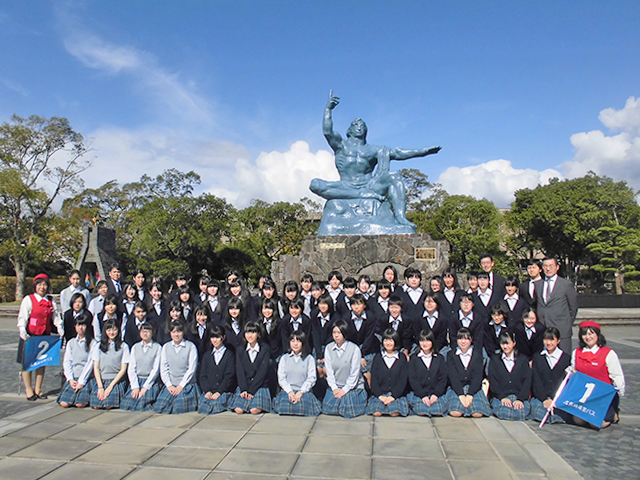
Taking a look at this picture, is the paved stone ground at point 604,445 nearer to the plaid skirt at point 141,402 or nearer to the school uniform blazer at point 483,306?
the school uniform blazer at point 483,306

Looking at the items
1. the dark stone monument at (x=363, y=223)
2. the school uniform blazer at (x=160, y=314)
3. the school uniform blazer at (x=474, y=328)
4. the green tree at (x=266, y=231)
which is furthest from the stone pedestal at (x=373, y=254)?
the green tree at (x=266, y=231)

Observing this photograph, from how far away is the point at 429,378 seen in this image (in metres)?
4.45

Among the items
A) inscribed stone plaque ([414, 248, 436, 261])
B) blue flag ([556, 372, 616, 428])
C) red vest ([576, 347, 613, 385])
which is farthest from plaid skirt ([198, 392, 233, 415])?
inscribed stone plaque ([414, 248, 436, 261])

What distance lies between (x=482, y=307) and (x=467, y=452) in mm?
2027

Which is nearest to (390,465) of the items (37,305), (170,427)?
A: (170,427)

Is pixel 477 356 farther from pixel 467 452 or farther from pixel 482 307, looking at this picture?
pixel 467 452

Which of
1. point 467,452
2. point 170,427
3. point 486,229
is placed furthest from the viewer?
point 486,229

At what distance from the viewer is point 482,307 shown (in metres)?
5.18

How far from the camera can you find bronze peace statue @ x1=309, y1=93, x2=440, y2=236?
11.1 meters

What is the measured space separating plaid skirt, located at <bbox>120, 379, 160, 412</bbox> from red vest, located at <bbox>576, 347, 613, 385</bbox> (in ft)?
12.6

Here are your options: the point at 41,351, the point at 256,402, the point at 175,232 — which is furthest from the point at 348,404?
the point at 175,232

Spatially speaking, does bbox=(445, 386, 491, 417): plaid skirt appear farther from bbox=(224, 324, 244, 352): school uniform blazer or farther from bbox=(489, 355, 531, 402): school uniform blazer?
bbox=(224, 324, 244, 352): school uniform blazer

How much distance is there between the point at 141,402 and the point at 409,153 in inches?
329

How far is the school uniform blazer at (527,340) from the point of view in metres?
4.66
